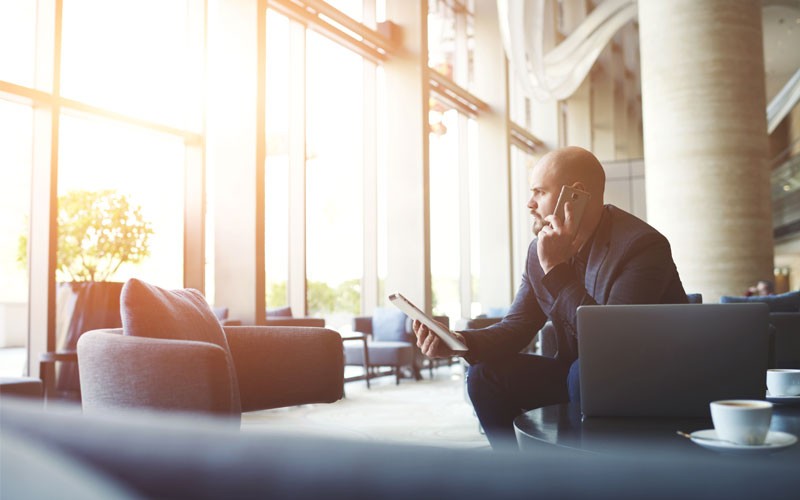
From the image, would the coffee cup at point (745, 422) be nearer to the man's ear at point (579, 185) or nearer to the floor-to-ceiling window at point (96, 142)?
the man's ear at point (579, 185)

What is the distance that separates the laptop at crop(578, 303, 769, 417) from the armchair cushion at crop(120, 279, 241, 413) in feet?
2.78

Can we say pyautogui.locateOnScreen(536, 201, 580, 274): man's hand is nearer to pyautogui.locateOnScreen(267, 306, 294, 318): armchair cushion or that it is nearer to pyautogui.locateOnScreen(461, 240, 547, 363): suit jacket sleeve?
pyautogui.locateOnScreen(461, 240, 547, 363): suit jacket sleeve

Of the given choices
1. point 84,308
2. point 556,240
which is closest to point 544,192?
point 556,240

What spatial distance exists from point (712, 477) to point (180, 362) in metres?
1.54

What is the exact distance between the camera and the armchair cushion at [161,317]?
1.88 meters

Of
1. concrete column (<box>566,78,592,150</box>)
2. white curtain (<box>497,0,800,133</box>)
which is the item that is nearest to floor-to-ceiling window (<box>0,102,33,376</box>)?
white curtain (<box>497,0,800,133</box>)

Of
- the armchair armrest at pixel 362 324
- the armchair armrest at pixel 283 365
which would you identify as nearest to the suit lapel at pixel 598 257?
the armchair armrest at pixel 283 365

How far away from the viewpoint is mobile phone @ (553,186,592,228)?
2191 mm

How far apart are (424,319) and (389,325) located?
6109 millimetres

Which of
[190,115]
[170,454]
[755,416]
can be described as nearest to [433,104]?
[190,115]

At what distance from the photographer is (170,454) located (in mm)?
354

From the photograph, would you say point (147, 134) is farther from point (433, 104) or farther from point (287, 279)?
point (433, 104)

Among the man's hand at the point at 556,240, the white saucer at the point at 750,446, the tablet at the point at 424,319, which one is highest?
the man's hand at the point at 556,240

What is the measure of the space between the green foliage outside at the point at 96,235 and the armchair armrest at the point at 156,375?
367 cm
